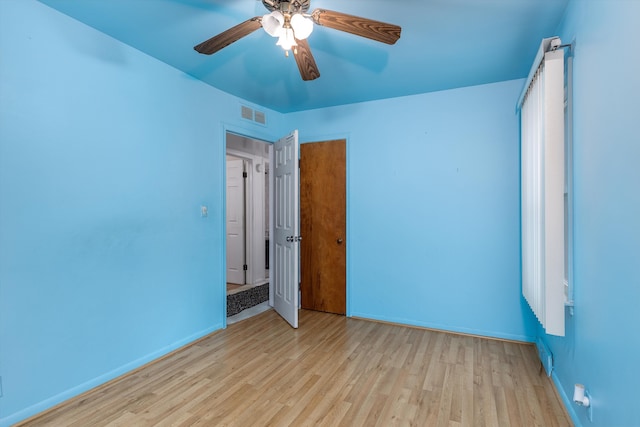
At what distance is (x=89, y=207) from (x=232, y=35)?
5.11 ft

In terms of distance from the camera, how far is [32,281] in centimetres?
187

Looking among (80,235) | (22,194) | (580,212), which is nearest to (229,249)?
(80,235)

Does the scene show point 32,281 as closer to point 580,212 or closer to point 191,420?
point 191,420

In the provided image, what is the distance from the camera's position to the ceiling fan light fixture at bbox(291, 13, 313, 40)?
1483 millimetres

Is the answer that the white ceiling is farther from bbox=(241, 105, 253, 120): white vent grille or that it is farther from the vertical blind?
the vertical blind

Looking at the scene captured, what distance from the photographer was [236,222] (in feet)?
17.3

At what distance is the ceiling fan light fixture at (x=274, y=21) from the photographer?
1.51 meters

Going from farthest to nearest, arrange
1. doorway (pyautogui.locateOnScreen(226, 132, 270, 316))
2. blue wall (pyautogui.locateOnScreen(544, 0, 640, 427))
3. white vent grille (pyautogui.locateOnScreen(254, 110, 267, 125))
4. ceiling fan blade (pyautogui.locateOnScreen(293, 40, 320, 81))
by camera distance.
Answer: doorway (pyautogui.locateOnScreen(226, 132, 270, 316)), white vent grille (pyautogui.locateOnScreen(254, 110, 267, 125)), ceiling fan blade (pyautogui.locateOnScreen(293, 40, 320, 81)), blue wall (pyautogui.locateOnScreen(544, 0, 640, 427))

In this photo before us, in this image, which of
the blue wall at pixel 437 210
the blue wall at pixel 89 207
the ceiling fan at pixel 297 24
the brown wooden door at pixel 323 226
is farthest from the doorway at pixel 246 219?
the ceiling fan at pixel 297 24

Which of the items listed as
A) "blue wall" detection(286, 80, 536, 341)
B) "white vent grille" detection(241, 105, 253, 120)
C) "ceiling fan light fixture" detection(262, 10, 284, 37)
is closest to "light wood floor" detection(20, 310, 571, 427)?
"blue wall" detection(286, 80, 536, 341)

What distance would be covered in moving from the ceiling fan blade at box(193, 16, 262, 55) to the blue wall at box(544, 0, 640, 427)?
5.27 ft

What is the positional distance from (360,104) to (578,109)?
2303 millimetres

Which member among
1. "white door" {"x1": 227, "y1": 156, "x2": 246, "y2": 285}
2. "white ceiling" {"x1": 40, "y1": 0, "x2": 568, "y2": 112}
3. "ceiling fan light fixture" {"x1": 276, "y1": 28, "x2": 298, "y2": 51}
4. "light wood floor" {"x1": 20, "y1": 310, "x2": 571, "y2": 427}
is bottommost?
"light wood floor" {"x1": 20, "y1": 310, "x2": 571, "y2": 427}

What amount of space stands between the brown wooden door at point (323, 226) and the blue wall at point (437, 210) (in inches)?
5.1
